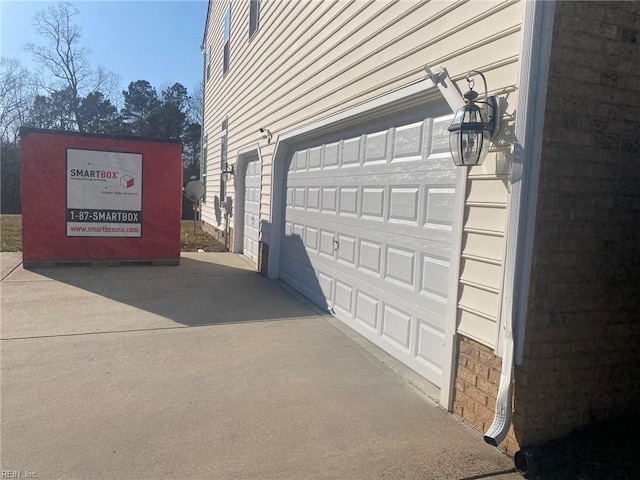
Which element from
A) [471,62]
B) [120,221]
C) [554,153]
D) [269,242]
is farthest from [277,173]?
[554,153]

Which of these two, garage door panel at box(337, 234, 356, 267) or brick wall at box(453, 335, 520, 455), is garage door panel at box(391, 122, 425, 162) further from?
brick wall at box(453, 335, 520, 455)

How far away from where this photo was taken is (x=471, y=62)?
3439mm

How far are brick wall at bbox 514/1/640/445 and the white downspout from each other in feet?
0.16

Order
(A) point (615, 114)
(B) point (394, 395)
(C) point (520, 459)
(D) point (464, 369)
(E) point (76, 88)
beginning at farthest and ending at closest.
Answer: (E) point (76, 88) < (B) point (394, 395) < (D) point (464, 369) < (A) point (615, 114) < (C) point (520, 459)

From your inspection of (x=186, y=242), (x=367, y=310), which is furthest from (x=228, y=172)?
(x=367, y=310)

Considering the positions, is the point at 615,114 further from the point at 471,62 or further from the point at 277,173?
the point at 277,173

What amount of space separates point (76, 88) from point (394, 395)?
133 feet

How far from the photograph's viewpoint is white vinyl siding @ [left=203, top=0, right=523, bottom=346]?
3.14 meters

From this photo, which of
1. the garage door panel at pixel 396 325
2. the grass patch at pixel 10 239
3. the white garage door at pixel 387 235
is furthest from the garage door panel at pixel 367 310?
the grass patch at pixel 10 239

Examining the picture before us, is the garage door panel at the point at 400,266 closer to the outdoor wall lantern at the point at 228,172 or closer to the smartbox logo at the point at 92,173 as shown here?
the smartbox logo at the point at 92,173

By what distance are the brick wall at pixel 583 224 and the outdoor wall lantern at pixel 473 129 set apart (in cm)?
37

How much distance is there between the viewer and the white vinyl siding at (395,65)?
314 cm

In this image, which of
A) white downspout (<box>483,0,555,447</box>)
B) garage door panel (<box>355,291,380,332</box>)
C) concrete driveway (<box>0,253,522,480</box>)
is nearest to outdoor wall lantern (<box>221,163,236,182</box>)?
concrete driveway (<box>0,253,522,480</box>)

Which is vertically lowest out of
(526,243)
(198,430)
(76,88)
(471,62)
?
(198,430)
